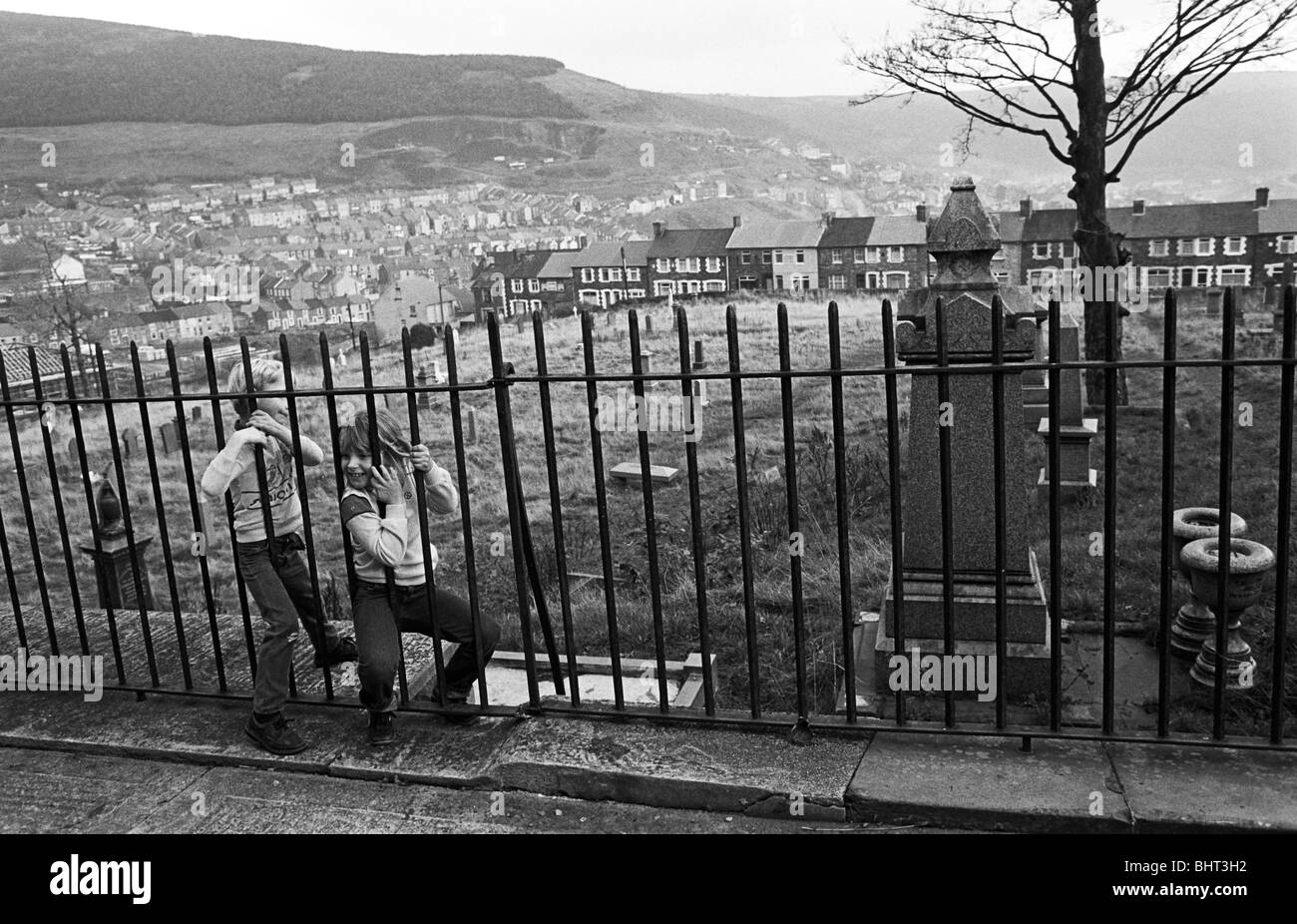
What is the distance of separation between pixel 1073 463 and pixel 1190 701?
518cm

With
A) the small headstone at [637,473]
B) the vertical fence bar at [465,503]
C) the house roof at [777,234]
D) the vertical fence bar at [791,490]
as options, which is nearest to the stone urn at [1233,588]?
the vertical fence bar at [791,490]

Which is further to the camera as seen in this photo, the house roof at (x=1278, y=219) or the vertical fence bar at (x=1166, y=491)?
the house roof at (x=1278, y=219)

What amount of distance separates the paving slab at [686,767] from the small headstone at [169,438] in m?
16.5

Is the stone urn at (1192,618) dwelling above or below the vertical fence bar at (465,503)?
below

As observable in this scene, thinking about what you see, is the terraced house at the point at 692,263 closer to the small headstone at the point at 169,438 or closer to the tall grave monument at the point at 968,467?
the small headstone at the point at 169,438

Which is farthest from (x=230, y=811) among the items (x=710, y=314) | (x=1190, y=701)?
(x=710, y=314)

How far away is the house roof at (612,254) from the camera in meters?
44.7

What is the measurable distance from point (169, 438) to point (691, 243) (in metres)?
32.1

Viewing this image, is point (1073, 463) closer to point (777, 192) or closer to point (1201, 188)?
point (1201, 188)

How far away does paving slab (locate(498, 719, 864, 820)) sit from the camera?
353cm

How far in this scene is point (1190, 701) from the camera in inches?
201

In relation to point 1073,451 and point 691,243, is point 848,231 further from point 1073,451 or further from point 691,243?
point 1073,451

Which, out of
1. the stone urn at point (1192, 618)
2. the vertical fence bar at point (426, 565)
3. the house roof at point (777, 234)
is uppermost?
the house roof at point (777, 234)

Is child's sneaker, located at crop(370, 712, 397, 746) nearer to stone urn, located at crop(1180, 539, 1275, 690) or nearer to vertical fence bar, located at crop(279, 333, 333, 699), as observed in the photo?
A: vertical fence bar, located at crop(279, 333, 333, 699)
